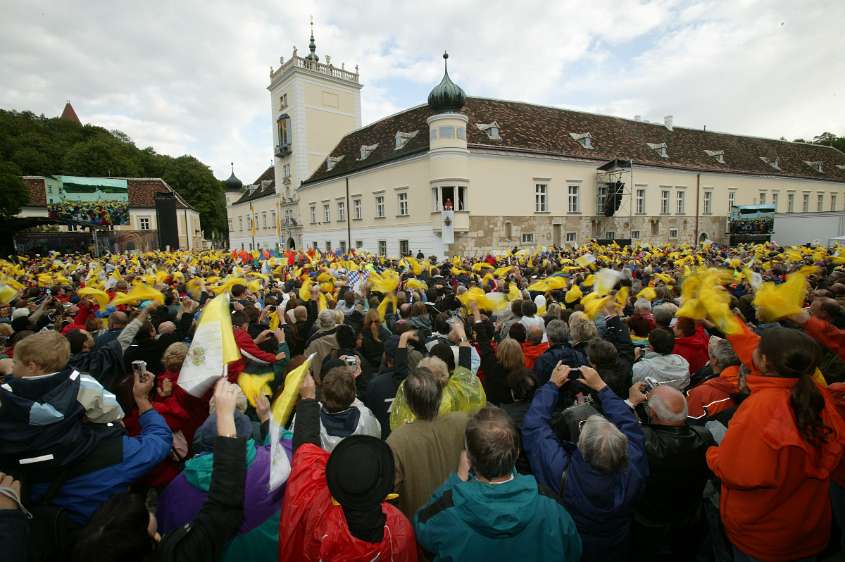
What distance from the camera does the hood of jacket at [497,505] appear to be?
1.74m

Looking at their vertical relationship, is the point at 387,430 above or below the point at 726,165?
below

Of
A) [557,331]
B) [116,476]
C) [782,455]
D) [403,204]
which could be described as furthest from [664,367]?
[403,204]

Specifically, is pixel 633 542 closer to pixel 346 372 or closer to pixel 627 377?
pixel 627 377

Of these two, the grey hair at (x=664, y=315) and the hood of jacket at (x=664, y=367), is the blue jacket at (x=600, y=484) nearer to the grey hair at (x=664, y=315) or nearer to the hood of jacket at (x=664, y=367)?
the hood of jacket at (x=664, y=367)

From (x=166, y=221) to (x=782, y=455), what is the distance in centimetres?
4779

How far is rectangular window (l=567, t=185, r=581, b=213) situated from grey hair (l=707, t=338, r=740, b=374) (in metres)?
30.5

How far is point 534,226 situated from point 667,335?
2809 centimetres

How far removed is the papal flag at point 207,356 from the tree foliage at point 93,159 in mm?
41194

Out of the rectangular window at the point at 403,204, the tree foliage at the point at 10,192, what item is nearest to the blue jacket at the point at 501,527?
the rectangular window at the point at 403,204

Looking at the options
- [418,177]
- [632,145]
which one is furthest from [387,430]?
[632,145]

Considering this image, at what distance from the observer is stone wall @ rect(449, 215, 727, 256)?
2862cm

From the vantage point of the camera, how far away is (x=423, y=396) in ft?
8.26

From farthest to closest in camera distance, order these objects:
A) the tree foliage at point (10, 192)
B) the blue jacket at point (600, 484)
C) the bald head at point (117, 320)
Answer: the tree foliage at point (10, 192)
the bald head at point (117, 320)
the blue jacket at point (600, 484)

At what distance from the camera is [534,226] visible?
101 feet
